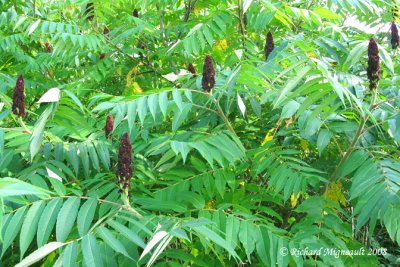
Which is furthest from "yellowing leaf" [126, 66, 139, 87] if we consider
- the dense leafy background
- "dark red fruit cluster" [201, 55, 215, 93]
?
"dark red fruit cluster" [201, 55, 215, 93]

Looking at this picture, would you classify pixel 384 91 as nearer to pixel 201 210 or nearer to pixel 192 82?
pixel 192 82

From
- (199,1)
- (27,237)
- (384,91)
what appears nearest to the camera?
(27,237)

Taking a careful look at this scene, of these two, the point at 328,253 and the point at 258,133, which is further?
the point at 258,133

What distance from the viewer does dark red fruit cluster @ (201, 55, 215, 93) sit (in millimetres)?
2484

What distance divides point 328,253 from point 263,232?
39 cm

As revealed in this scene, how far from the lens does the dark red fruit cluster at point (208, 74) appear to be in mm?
2484

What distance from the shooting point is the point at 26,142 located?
2.71 meters

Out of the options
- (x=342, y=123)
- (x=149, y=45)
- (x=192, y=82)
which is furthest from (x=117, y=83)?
(x=342, y=123)

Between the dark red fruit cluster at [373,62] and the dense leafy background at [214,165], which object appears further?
the dark red fruit cluster at [373,62]

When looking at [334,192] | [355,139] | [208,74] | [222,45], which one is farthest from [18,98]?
[222,45]

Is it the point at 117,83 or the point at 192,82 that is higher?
the point at 192,82

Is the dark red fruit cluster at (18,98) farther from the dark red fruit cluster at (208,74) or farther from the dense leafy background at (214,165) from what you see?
the dark red fruit cluster at (208,74)

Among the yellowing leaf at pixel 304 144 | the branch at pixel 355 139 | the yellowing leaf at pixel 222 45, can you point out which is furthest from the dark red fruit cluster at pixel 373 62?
the yellowing leaf at pixel 222 45

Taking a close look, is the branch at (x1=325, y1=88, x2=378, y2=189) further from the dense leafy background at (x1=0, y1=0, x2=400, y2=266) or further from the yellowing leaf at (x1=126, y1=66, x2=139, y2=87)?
the yellowing leaf at (x1=126, y1=66, x2=139, y2=87)
